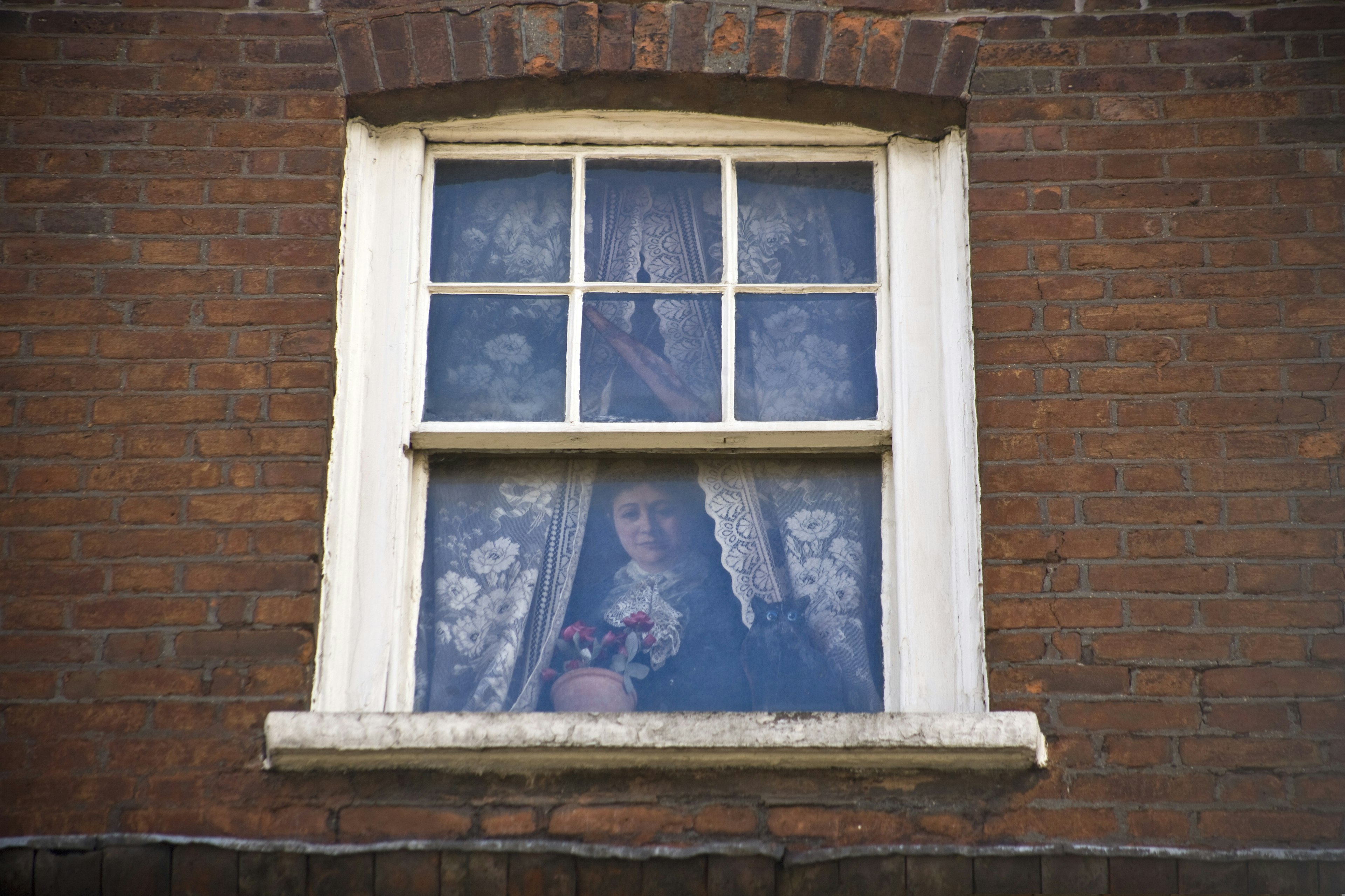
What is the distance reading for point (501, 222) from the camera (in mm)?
3736

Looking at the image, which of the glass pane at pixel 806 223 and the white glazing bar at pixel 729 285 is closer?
the white glazing bar at pixel 729 285

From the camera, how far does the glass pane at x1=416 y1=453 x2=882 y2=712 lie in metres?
3.34

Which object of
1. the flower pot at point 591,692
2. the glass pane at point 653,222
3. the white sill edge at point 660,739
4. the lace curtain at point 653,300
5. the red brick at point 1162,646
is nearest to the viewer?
the white sill edge at point 660,739

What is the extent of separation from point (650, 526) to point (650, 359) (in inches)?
17.9

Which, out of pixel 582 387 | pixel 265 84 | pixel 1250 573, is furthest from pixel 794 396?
pixel 265 84

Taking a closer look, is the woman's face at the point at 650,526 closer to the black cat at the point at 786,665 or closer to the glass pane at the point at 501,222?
the black cat at the point at 786,665

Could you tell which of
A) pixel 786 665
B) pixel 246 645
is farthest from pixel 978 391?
pixel 246 645

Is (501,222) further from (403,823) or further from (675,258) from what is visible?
(403,823)

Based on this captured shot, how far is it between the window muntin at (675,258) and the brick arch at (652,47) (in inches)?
9.7

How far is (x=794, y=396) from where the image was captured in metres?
3.55

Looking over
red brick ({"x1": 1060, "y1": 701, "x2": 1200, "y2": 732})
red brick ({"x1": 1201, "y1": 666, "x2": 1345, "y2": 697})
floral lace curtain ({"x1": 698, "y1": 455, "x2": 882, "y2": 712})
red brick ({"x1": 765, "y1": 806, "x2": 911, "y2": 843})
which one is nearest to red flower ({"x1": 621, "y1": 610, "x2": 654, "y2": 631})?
floral lace curtain ({"x1": 698, "y1": 455, "x2": 882, "y2": 712})

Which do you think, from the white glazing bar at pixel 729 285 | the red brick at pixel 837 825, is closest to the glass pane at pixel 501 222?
the white glazing bar at pixel 729 285

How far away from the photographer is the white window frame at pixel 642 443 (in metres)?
3.05

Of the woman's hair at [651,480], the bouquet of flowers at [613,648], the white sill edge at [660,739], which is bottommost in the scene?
the white sill edge at [660,739]
